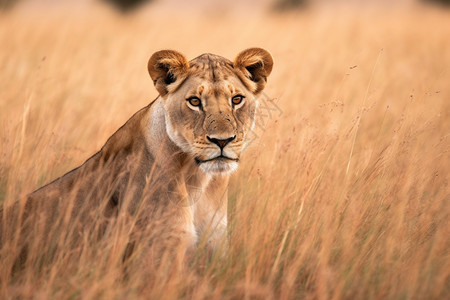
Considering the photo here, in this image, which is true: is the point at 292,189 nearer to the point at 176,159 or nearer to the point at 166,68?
the point at 176,159

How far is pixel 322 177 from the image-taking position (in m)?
3.87

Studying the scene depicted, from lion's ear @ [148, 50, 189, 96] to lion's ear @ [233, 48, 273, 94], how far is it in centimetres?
33

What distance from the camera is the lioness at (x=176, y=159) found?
3.40 meters

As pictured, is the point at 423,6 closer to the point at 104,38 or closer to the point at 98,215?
the point at 104,38

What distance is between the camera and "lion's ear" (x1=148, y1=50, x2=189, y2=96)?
362cm

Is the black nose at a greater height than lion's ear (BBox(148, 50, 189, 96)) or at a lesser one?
lesser

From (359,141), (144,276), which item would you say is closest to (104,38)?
(359,141)

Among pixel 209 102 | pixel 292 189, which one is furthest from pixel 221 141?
pixel 292 189

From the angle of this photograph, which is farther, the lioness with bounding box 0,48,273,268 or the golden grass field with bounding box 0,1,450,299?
the lioness with bounding box 0,48,273,268

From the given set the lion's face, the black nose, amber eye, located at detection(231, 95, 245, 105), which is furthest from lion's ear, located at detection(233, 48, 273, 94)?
the black nose

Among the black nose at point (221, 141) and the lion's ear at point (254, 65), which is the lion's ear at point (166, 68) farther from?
the black nose at point (221, 141)

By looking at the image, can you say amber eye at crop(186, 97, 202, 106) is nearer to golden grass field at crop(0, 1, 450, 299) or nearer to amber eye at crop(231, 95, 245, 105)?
amber eye at crop(231, 95, 245, 105)

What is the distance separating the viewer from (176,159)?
358 centimetres

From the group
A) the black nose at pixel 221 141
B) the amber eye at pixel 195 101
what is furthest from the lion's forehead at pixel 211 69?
the black nose at pixel 221 141
